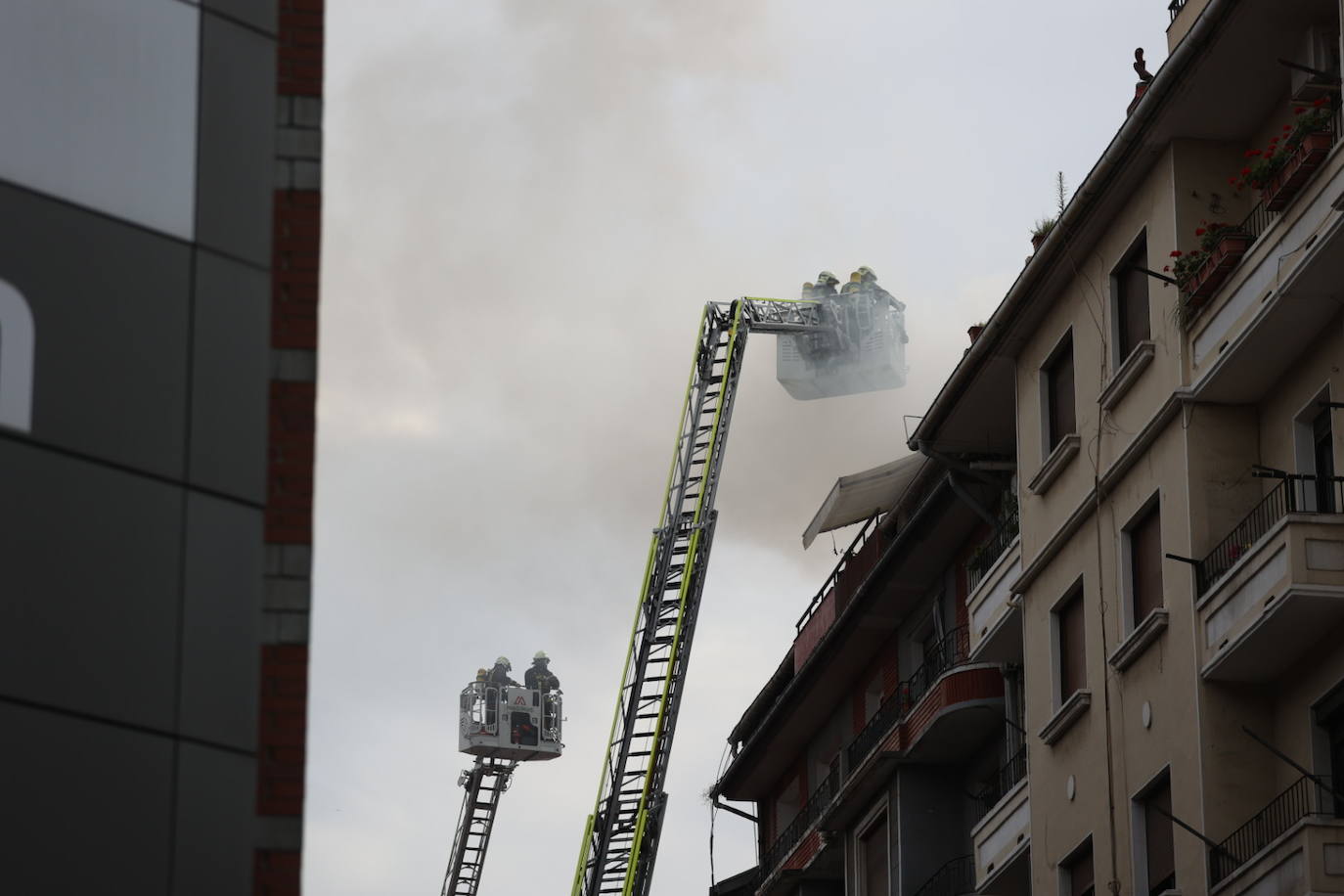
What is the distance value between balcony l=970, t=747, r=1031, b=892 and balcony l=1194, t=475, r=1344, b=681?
6.54 metres

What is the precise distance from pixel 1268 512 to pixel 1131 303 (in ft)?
14.2

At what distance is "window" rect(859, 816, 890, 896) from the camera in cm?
4097

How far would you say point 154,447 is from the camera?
16.2m

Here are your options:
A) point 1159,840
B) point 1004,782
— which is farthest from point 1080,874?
point 1004,782

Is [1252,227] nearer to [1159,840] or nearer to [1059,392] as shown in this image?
[1059,392]

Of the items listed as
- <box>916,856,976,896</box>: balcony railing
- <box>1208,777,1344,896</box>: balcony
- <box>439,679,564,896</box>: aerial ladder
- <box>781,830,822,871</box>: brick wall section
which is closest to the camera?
<box>1208,777,1344,896</box>: balcony

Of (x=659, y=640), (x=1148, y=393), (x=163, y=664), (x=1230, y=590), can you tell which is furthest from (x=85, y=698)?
(x=659, y=640)

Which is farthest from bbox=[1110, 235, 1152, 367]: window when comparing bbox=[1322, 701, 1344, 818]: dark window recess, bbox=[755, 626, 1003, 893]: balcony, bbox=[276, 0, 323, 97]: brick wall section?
bbox=[276, 0, 323, 97]: brick wall section

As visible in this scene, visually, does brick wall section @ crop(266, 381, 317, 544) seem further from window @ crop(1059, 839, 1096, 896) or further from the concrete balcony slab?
window @ crop(1059, 839, 1096, 896)

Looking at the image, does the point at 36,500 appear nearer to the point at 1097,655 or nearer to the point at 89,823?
the point at 89,823

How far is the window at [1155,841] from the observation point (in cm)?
2741

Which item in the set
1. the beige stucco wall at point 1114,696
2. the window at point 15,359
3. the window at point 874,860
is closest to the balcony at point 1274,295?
the beige stucco wall at point 1114,696

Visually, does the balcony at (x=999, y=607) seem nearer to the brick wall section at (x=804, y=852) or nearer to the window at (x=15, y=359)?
the brick wall section at (x=804, y=852)

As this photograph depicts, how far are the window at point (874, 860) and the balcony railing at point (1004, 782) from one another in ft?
9.02
